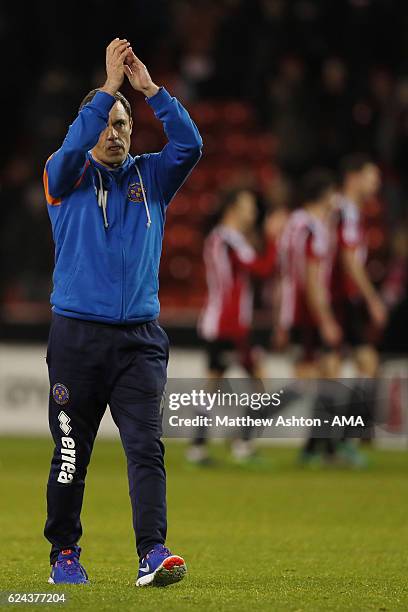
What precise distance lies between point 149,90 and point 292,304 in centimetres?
686

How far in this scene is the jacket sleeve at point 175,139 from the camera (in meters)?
5.67

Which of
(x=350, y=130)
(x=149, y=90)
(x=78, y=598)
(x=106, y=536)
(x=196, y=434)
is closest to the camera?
(x=78, y=598)

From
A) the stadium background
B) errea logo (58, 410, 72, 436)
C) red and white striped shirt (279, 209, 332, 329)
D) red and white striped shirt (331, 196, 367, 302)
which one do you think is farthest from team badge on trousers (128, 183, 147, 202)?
red and white striped shirt (331, 196, 367, 302)

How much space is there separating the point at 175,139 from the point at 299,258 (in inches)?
260

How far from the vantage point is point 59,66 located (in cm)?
1973

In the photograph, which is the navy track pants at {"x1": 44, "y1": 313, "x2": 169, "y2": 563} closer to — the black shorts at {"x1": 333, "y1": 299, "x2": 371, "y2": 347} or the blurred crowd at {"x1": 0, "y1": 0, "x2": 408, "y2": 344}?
the black shorts at {"x1": 333, "y1": 299, "x2": 371, "y2": 347}

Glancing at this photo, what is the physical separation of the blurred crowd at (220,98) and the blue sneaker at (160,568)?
9835mm

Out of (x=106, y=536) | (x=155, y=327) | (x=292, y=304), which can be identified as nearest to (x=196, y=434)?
(x=292, y=304)

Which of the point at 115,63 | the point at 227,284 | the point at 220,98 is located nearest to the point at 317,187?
the point at 227,284

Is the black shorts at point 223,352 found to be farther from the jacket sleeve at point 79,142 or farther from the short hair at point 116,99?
the jacket sleeve at point 79,142

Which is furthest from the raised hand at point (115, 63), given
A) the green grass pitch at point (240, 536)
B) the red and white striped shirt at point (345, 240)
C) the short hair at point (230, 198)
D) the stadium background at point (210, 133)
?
the red and white striped shirt at point (345, 240)

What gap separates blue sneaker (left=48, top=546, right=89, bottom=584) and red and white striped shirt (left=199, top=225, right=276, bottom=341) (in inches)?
256

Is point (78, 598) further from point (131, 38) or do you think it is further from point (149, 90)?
point (131, 38)

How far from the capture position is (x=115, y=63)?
5.50 m
